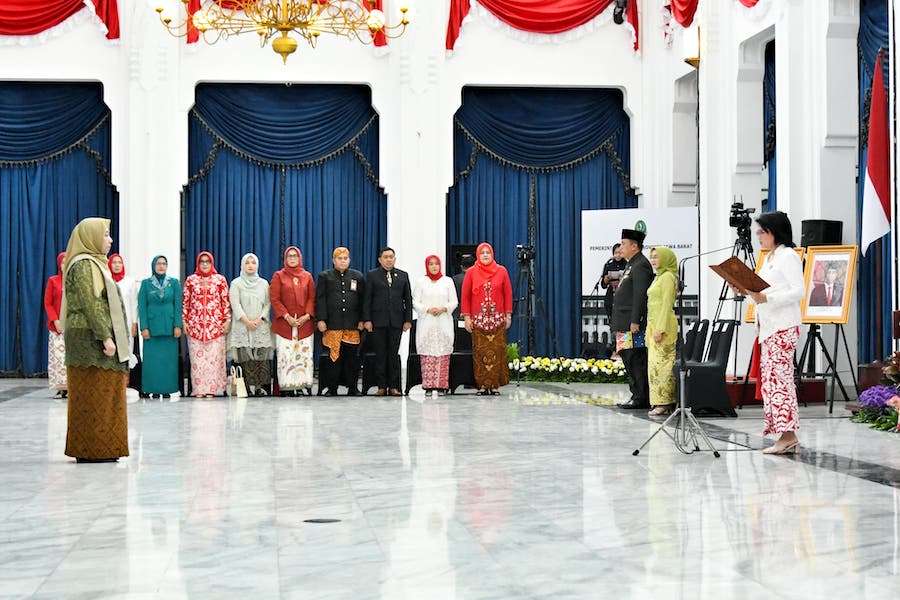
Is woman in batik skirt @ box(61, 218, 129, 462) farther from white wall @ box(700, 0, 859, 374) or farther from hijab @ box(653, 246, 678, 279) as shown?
white wall @ box(700, 0, 859, 374)

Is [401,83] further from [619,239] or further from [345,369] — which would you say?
[345,369]

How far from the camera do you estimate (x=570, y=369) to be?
12133 millimetres

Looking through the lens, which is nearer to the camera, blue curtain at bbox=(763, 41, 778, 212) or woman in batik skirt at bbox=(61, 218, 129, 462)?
woman in batik skirt at bbox=(61, 218, 129, 462)

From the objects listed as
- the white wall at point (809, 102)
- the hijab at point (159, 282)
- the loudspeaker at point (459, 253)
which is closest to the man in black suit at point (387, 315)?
the hijab at point (159, 282)

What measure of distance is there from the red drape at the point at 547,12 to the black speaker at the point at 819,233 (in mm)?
4464

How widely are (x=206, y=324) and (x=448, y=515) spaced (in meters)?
6.37

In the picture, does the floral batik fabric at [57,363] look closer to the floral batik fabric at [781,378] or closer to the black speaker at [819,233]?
the black speaker at [819,233]

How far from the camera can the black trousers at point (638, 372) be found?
29.8 feet

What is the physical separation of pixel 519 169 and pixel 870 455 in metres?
8.13

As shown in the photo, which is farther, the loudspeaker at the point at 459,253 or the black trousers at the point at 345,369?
the loudspeaker at the point at 459,253

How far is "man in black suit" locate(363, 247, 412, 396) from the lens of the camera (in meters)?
10.5

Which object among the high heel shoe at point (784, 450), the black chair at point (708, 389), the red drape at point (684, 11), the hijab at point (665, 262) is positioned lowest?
the high heel shoe at point (784, 450)

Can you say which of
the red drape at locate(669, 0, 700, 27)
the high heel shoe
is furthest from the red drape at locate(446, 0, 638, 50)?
the high heel shoe

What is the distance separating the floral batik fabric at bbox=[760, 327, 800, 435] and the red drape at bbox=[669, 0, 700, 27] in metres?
6.48
